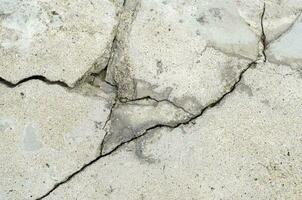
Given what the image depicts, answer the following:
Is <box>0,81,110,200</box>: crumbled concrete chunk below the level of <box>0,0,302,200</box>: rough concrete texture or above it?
below

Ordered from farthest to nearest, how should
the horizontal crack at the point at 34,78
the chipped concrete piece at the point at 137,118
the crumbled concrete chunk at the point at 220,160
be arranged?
1. the horizontal crack at the point at 34,78
2. the chipped concrete piece at the point at 137,118
3. the crumbled concrete chunk at the point at 220,160

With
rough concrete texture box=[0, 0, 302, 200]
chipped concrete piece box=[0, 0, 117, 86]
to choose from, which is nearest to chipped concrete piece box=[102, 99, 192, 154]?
rough concrete texture box=[0, 0, 302, 200]

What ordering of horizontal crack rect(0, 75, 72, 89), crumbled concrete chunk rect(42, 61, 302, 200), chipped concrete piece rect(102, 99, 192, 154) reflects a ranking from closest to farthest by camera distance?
1. crumbled concrete chunk rect(42, 61, 302, 200)
2. chipped concrete piece rect(102, 99, 192, 154)
3. horizontal crack rect(0, 75, 72, 89)

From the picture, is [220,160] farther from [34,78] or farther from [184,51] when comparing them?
[34,78]

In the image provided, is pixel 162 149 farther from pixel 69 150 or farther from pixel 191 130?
pixel 69 150

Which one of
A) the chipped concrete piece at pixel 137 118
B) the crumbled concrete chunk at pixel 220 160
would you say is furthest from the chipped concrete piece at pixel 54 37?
the crumbled concrete chunk at pixel 220 160

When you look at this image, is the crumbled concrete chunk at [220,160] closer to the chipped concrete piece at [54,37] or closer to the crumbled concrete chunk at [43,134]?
the crumbled concrete chunk at [43,134]

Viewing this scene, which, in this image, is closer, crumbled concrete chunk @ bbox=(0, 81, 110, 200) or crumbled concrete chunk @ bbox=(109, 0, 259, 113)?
crumbled concrete chunk @ bbox=(0, 81, 110, 200)

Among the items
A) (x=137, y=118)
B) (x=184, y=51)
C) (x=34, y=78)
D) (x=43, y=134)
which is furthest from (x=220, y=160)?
(x=34, y=78)

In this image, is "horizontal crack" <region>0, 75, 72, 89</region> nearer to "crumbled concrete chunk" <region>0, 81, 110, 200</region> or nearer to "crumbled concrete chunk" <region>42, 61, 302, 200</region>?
"crumbled concrete chunk" <region>0, 81, 110, 200</region>
